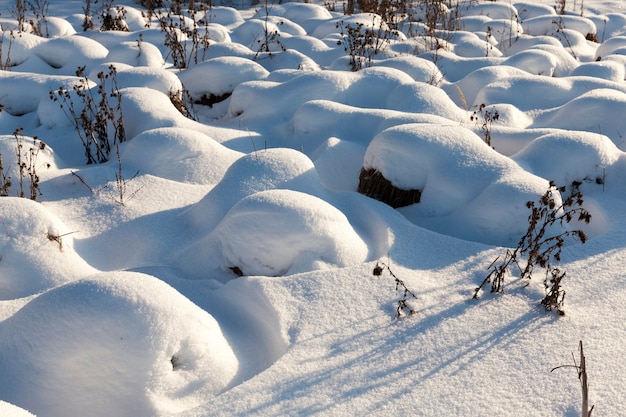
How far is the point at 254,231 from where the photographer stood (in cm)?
256

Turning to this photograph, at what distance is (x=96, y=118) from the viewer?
12.7ft

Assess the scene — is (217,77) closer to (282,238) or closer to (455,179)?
(455,179)

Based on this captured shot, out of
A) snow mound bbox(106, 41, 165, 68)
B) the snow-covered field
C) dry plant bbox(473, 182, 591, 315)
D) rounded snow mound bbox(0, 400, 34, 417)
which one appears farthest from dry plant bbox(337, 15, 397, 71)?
rounded snow mound bbox(0, 400, 34, 417)

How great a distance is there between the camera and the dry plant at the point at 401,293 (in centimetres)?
225

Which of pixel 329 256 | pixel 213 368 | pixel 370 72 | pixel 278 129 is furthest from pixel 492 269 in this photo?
pixel 370 72

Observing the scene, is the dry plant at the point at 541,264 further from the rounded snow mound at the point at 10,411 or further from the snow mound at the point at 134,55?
the snow mound at the point at 134,55

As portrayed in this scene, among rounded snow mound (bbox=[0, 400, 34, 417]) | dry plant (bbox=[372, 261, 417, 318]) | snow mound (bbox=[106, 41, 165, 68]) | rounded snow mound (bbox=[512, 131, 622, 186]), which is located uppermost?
snow mound (bbox=[106, 41, 165, 68])

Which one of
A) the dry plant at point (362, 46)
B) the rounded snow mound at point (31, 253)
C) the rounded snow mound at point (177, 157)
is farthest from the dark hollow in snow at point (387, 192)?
the dry plant at point (362, 46)

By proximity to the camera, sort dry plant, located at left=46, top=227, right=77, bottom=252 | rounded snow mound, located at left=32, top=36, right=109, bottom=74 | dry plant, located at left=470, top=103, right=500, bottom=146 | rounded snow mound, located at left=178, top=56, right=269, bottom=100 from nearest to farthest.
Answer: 1. dry plant, located at left=46, top=227, right=77, bottom=252
2. dry plant, located at left=470, top=103, right=500, bottom=146
3. rounded snow mound, located at left=178, top=56, right=269, bottom=100
4. rounded snow mound, located at left=32, top=36, right=109, bottom=74

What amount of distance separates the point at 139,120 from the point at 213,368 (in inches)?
99.4

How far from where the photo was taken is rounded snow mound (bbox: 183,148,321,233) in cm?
297

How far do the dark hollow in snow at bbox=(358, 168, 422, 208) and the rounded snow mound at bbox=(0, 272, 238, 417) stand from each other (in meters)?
1.57

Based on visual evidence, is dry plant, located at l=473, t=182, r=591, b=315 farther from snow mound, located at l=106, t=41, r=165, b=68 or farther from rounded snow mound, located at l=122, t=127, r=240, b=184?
snow mound, located at l=106, t=41, r=165, b=68

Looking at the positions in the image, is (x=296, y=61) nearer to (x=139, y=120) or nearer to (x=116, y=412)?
(x=139, y=120)
